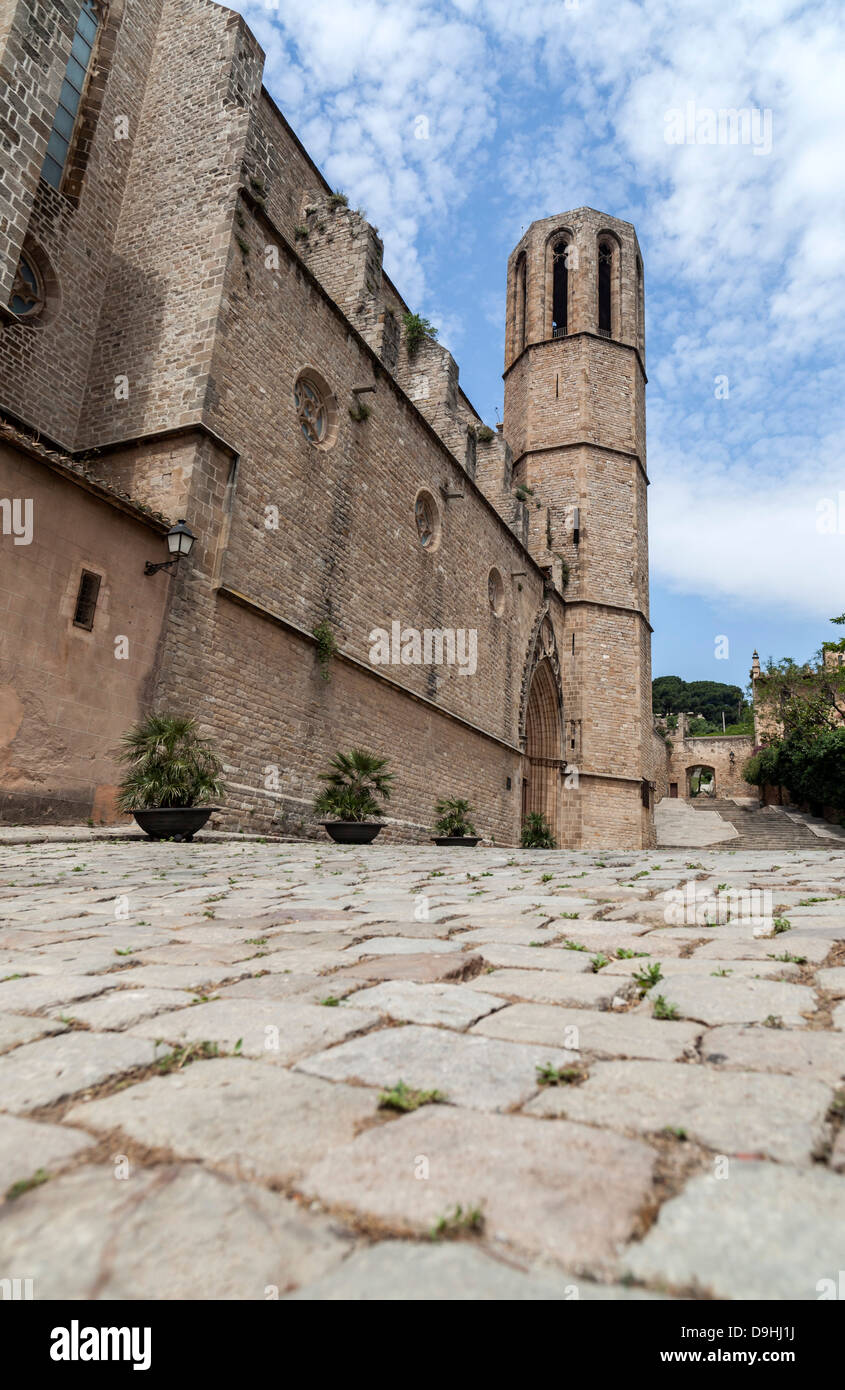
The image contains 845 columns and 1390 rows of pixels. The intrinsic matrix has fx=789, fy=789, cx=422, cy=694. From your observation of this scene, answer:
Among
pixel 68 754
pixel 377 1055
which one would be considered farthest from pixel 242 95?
pixel 377 1055

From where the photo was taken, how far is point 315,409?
15.0 metres

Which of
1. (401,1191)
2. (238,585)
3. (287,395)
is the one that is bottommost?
(401,1191)

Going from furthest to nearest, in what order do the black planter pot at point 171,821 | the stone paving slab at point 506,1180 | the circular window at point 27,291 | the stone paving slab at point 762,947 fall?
the circular window at point 27,291
the black planter pot at point 171,821
the stone paving slab at point 762,947
the stone paving slab at point 506,1180

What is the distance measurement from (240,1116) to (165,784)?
8550mm

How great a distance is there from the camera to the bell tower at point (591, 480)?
26.8m

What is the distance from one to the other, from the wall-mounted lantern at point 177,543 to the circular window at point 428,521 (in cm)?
861

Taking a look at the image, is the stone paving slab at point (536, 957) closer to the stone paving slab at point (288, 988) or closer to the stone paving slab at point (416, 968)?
the stone paving slab at point (416, 968)

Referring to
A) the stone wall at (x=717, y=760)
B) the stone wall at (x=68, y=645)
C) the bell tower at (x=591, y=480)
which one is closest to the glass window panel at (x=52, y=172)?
the stone wall at (x=68, y=645)

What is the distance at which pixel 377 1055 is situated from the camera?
1873mm

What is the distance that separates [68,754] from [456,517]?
12.9m

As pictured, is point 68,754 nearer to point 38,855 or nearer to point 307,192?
point 38,855

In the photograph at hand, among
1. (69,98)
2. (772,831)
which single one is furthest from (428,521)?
(772,831)

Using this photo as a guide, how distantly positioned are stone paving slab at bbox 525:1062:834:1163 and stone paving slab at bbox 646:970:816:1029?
0.50 m

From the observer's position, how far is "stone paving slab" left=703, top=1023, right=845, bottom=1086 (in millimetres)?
1750
